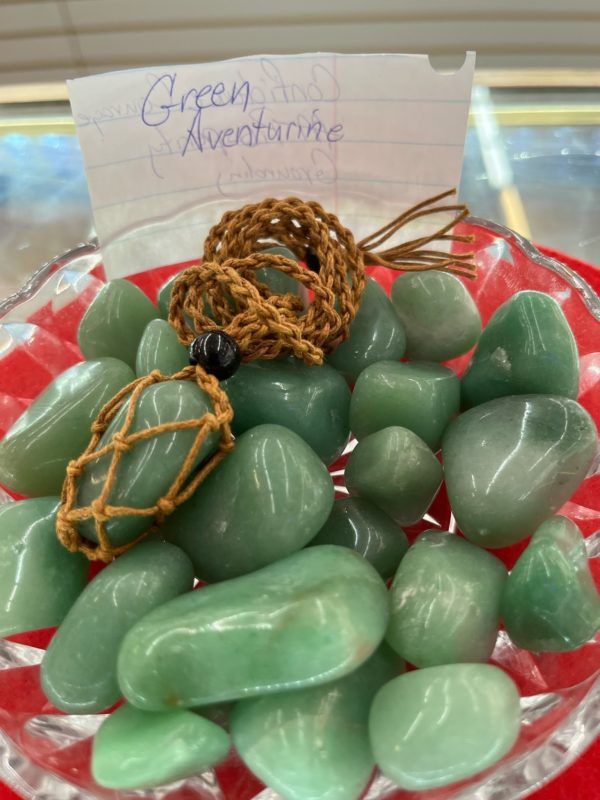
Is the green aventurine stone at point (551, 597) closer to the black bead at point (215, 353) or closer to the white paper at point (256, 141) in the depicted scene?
the black bead at point (215, 353)

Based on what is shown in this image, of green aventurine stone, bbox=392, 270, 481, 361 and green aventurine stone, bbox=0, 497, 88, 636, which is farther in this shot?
green aventurine stone, bbox=392, 270, 481, 361

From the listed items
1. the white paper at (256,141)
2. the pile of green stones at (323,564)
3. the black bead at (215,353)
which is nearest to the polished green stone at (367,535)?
the pile of green stones at (323,564)

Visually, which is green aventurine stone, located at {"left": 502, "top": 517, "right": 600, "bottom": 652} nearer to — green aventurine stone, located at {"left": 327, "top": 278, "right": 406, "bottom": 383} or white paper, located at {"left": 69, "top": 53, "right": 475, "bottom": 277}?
green aventurine stone, located at {"left": 327, "top": 278, "right": 406, "bottom": 383}

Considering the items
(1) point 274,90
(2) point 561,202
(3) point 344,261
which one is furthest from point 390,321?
(2) point 561,202

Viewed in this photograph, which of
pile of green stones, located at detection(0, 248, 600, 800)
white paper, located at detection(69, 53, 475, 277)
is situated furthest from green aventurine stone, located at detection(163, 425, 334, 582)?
white paper, located at detection(69, 53, 475, 277)

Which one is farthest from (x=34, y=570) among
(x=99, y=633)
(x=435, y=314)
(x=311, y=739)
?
(x=435, y=314)

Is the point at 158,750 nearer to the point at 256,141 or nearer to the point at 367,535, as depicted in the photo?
the point at 367,535

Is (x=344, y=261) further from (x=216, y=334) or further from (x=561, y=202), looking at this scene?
(x=561, y=202)
